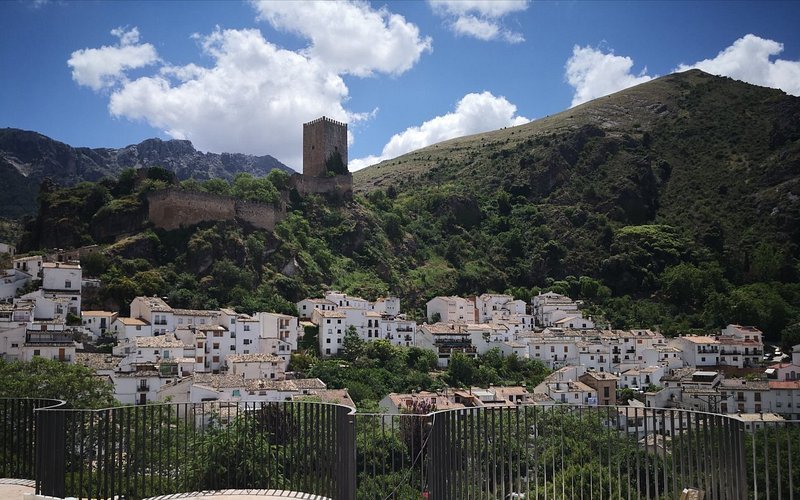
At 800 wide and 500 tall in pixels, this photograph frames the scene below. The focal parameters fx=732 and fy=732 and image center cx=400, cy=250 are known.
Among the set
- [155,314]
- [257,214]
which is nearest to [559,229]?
[257,214]

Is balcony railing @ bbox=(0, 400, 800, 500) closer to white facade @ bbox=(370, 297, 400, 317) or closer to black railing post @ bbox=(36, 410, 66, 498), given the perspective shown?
black railing post @ bbox=(36, 410, 66, 498)

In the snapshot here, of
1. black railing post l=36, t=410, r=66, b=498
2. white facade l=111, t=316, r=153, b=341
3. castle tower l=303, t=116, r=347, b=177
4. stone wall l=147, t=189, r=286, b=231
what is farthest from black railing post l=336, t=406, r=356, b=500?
castle tower l=303, t=116, r=347, b=177

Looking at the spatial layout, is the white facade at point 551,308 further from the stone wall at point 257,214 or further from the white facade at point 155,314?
the white facade at point 155,314

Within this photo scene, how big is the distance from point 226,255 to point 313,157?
26.3 m

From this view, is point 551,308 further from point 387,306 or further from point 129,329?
point 129,329

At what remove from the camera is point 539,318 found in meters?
63.8

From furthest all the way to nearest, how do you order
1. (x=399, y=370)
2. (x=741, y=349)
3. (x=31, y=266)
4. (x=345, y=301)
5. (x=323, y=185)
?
(x=323, y=185)
(x=345, y=301)
(x=741, y=349)
(x=399, y=370)
(x=31, y=266)

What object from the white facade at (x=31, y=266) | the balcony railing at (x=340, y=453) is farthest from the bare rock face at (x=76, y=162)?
the balcony railing at (x=340, y=453)

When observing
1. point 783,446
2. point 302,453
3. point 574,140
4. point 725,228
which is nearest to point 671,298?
point 725,228

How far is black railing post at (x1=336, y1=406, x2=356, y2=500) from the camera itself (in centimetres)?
798

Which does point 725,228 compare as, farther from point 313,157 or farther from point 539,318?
point 313,157

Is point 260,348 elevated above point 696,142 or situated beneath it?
situated beneath

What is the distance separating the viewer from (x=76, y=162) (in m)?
119

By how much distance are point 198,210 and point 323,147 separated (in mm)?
24242
